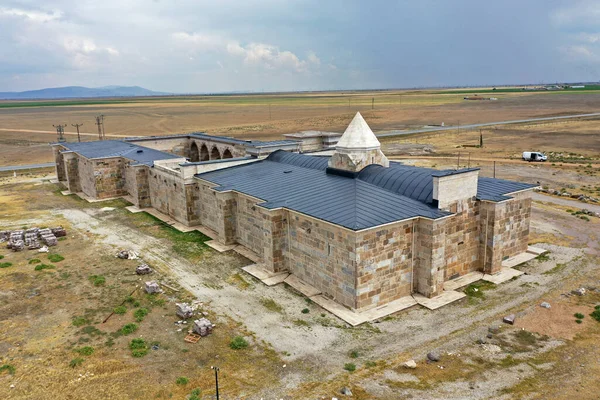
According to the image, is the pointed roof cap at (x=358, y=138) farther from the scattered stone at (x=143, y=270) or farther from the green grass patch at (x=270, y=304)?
the scattered stone at (x=143, y=270)

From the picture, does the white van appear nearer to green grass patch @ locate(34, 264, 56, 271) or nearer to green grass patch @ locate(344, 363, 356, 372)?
green grass patch @ locate(344, 363, 356, 372)

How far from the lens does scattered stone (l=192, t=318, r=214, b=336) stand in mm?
16547

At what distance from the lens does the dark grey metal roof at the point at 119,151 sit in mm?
37594

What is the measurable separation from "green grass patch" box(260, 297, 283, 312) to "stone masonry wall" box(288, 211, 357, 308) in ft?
6.98

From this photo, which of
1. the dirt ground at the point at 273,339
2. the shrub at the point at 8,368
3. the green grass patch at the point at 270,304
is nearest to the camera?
the dirt ground at the point at 273,339

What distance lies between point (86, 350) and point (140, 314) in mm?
2809

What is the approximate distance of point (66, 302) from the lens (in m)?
19.5

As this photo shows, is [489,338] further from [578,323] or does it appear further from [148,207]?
[148,207]

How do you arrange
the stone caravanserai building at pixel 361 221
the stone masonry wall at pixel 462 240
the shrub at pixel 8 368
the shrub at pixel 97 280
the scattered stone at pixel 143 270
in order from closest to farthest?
the shrub at pixel 8 368, the stone caravanserai building at pixel 361 221, the stone masonry wall at pixel 462 240, the shrub at pixel 97 280, the scattered stone at pixel 143 270

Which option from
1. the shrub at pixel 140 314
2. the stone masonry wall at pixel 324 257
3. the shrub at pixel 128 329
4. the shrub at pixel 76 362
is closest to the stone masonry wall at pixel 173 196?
the stone masonry wall at pixel 324 257

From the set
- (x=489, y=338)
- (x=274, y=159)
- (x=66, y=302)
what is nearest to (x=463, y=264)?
(x=489, y=338)

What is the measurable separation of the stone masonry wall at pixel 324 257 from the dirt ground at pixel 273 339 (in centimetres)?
125

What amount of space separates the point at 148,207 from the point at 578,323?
30.0 meters

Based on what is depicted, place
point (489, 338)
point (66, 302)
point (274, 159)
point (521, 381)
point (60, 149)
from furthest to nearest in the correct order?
point (60, 149), point (274, 159), point (66, 302), point (489, 338), point (521, 381)
